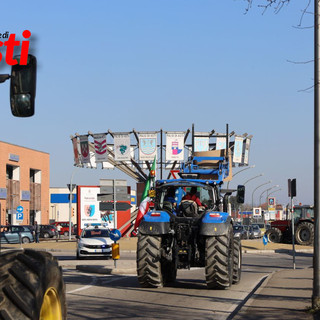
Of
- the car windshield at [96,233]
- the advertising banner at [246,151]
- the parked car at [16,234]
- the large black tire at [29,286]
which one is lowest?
the parked car at [16,234]

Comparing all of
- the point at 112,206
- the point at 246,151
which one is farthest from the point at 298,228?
the point at 112,206

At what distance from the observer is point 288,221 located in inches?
1858

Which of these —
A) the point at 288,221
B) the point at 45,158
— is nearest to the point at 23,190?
the point at 45,158

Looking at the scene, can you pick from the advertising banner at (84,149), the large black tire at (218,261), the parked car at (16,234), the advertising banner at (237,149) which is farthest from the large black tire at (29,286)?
the advertising banner at (84,149)

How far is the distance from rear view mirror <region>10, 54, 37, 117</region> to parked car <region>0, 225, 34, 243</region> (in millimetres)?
44048

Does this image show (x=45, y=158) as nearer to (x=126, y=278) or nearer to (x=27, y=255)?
(x=126, y=278)

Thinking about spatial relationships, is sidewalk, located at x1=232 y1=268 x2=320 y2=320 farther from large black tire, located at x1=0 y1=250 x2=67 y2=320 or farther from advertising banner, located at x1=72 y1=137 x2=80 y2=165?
advertising banner, located at x1=72 y1=137 x2=80 y2=165

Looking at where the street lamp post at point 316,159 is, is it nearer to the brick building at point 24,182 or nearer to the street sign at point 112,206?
the street sign at point 112,206

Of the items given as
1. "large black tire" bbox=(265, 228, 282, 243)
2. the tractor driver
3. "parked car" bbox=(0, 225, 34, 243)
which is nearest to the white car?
the tractor driver

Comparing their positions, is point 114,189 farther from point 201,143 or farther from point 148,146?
point 148,146

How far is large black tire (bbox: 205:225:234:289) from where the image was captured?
15812mm

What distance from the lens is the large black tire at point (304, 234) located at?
44125mm

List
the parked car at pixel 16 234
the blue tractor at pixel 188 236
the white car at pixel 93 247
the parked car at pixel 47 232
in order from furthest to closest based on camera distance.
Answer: the parked car at pixel 47 232
the parked car at pixel 16 234
the white car at pixel 93 247
the blue tractor at pixel 188 236

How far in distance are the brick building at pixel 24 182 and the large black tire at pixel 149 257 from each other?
5279 cm
